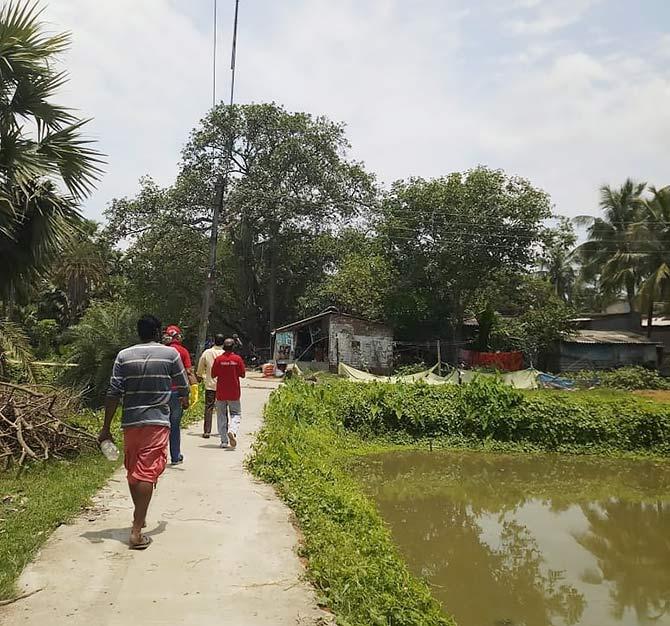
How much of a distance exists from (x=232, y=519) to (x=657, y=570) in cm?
486

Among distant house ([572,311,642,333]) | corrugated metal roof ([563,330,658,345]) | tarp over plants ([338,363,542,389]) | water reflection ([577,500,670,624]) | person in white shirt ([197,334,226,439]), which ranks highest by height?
distant house ([572,311,642,333])

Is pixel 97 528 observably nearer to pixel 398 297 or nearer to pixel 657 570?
pixel 657 570

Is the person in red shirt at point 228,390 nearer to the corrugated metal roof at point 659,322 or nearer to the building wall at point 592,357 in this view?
the building wall at point 592,357

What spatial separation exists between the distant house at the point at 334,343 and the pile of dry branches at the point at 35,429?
21296 mm

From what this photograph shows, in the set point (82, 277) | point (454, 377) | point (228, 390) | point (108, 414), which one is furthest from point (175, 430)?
point (82, 277)

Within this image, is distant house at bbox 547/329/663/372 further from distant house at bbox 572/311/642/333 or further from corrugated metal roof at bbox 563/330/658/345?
distant house at bbox 572/311/642/333

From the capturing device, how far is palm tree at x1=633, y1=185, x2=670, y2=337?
33562 mm

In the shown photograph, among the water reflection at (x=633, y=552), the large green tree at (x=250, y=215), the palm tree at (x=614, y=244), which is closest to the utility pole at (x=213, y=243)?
the large green tree at (x=250, y=215)

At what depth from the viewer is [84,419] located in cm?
1114

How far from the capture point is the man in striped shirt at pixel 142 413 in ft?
17.0

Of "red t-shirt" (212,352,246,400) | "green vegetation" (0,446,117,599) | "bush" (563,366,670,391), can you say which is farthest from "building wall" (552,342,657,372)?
"green vegetation" (0,446,117,599)

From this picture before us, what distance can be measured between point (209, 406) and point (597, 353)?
27.5 metres

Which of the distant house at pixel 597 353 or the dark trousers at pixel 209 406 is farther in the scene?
the distant house at pixel 597 353

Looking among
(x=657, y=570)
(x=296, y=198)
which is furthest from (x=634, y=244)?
(x=657, y=570)
